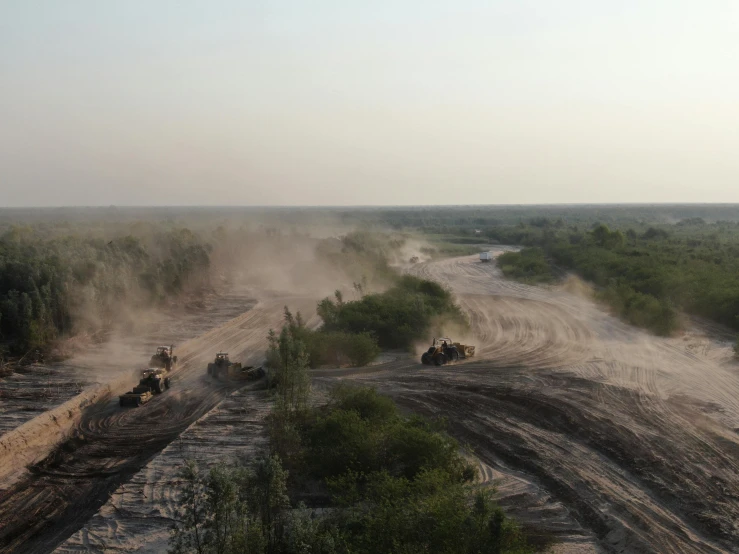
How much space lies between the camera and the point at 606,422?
19953 millimetres

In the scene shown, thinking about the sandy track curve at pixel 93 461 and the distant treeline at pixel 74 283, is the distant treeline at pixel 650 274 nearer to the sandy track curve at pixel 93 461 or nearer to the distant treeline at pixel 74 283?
the sandy track curve at pixel 93 461

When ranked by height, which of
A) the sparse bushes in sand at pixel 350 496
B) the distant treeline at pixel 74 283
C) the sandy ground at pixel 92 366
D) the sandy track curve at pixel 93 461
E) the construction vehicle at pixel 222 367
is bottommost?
the sandy track curve at pixel 93 461

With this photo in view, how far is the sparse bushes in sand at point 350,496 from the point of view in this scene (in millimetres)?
10008

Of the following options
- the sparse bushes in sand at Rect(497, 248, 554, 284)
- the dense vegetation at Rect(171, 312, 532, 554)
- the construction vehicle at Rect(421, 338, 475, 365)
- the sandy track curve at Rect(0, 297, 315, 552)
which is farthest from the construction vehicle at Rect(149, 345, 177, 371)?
the sparse bushes in sand at Rect(497, 248, 554, 284)

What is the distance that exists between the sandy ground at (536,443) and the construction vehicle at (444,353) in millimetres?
564

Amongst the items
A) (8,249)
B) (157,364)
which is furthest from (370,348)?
(8,249)

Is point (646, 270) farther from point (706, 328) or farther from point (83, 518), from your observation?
point (83, 518)

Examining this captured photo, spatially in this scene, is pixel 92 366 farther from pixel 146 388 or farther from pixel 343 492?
pixel 343 492

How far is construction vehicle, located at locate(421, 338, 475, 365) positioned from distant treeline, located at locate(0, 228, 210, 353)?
19.7m

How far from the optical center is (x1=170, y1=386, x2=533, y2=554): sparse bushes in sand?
10008 mm

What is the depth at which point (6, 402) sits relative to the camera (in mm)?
23047

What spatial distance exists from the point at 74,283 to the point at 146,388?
13856 mm

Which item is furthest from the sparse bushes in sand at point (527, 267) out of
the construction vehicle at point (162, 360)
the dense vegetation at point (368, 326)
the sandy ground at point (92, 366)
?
the construction vehicle at point (162, 360)

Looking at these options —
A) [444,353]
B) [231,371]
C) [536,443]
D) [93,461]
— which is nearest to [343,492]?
[536,443]
